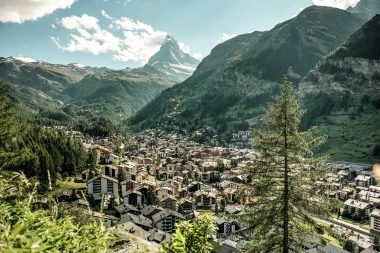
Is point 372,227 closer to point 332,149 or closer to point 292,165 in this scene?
point 292,165

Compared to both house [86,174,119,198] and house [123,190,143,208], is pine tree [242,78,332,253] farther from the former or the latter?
house [123,190,143,208]

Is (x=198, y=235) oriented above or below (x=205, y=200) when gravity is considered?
above

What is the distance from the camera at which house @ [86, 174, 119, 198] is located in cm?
8388

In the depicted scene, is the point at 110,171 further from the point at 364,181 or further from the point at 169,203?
→ the point at 364,181

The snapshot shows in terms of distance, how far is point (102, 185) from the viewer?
3398 inches

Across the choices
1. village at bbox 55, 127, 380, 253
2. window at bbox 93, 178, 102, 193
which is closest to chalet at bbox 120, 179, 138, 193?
village at bbox 55, 127, 380, 253

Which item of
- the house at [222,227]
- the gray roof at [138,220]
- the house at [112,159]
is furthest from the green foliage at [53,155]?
the house at [222,227]

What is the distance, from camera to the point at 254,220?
64.2 feet

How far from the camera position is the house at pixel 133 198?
8825 centimetres

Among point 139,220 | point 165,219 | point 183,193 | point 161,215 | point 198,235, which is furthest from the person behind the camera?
point 183,193

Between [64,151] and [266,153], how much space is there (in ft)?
292

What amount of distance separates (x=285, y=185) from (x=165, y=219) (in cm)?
6471

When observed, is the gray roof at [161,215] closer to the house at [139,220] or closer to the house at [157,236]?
the house at [139,220]

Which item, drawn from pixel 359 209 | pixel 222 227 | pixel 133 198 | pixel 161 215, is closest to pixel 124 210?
pixel 161 215
